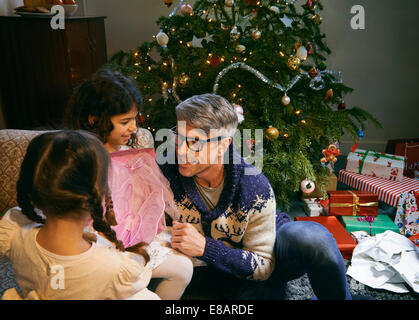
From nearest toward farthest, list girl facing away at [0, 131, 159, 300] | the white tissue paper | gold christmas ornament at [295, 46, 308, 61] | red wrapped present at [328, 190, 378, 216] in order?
girl facing away at [0, 131, 159, 300], the white tissue paper, gold christmas ornament at [295, 46, 308, 61], red wrapped present at [328, 190, 378, 216]

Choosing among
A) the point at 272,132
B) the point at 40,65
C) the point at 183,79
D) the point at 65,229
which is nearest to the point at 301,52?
the point at 272,132

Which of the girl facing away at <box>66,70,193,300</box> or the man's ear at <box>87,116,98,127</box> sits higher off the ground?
the man's ear at <box>87,116,98,127</box>

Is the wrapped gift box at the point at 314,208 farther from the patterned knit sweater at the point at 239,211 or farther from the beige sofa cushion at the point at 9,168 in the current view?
the beige sofa cushion at the point at 9,168

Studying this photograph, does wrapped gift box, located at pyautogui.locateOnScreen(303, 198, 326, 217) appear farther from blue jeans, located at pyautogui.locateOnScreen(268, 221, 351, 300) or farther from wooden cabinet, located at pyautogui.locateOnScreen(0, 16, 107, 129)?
wooden cabinet, located at pyautogui.locateOnScreen(0, 16, 107, 129)

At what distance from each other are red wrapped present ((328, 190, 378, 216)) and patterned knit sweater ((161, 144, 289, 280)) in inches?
38.1

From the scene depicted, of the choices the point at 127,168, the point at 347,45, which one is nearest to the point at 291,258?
the point at 127,168

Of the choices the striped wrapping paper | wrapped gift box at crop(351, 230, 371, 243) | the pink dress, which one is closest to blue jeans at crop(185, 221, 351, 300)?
the pink dress

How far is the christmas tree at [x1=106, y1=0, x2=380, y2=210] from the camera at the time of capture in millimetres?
1551

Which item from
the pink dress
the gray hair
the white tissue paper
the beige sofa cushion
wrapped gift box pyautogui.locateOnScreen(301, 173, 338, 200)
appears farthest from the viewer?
wrapped gift box pyautogui.locateOnScreen(301, 173, 338, 200)

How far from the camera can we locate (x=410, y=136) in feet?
9.43

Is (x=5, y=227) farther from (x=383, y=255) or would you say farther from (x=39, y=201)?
(x=383, y=255)

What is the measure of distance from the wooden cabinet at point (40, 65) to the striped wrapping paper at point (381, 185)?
1895 mm

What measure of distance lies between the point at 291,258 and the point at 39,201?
71cm

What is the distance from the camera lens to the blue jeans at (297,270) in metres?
0.90
